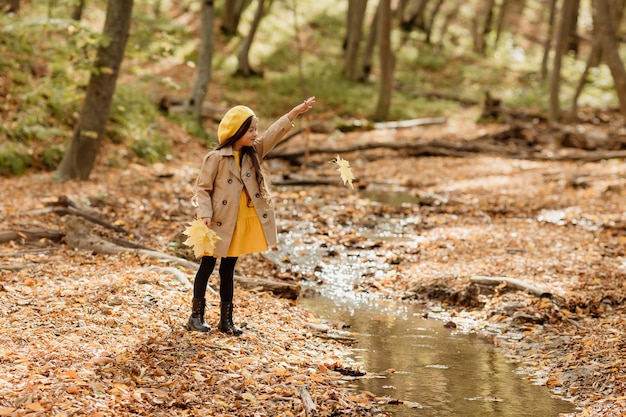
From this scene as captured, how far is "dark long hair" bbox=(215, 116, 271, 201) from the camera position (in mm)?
5566

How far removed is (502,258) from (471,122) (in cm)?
1690

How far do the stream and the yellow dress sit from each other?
1298 mm

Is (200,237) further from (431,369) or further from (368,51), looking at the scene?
(368,51)

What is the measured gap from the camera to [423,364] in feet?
19.4

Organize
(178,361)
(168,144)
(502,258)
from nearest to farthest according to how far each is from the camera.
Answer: (178,361), (502,258), (168,144)

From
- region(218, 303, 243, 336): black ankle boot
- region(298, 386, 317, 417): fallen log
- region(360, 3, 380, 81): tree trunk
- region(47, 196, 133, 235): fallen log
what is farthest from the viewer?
region(360, 3, 380, 81): tree trunk

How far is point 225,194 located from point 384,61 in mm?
17527

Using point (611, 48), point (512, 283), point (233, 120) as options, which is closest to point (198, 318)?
point (233, 120)

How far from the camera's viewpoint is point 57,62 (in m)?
11.9

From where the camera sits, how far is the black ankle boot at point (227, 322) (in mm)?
5793

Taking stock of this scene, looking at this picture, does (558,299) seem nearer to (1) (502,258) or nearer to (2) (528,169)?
(1) (502,258)

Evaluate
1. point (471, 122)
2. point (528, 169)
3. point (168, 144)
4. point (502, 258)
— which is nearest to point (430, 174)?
point (528, 169)

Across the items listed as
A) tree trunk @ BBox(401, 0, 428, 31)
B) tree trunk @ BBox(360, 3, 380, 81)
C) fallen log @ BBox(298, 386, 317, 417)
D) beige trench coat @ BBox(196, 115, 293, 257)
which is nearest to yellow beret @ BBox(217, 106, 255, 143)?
beige trench coat @ BBox(196, 115, 293, 257)

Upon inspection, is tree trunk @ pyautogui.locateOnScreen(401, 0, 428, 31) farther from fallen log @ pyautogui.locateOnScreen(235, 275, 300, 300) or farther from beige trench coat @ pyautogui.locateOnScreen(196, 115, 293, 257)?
beige trench coat @ pyautogui.locateOnScreen(196, 115, 293, 257)
